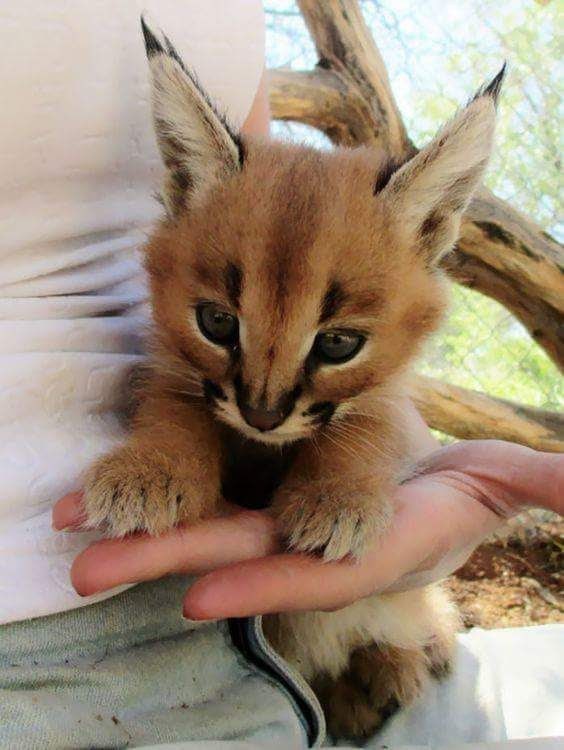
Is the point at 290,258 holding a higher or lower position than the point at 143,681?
higher

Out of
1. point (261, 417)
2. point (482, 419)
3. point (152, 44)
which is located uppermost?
point (152, 44)

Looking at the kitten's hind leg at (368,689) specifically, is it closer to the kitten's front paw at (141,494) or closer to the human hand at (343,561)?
the human hand at (343,561)

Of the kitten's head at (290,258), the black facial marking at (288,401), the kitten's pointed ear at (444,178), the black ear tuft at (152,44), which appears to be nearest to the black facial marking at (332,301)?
the kitten's head at (290,258)

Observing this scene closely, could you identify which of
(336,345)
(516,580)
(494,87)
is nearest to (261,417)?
(336,345)

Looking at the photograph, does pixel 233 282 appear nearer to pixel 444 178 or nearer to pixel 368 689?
pixel 444 178

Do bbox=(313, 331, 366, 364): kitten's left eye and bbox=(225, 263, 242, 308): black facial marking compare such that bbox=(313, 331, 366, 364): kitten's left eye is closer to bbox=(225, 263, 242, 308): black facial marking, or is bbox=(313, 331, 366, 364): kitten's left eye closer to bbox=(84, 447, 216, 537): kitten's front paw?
bbox=(225, 263, 242, 308): black facial marking

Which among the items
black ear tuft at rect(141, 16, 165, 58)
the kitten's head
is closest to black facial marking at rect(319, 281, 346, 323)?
the kitten's head

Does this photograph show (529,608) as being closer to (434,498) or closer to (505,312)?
(505,312)
